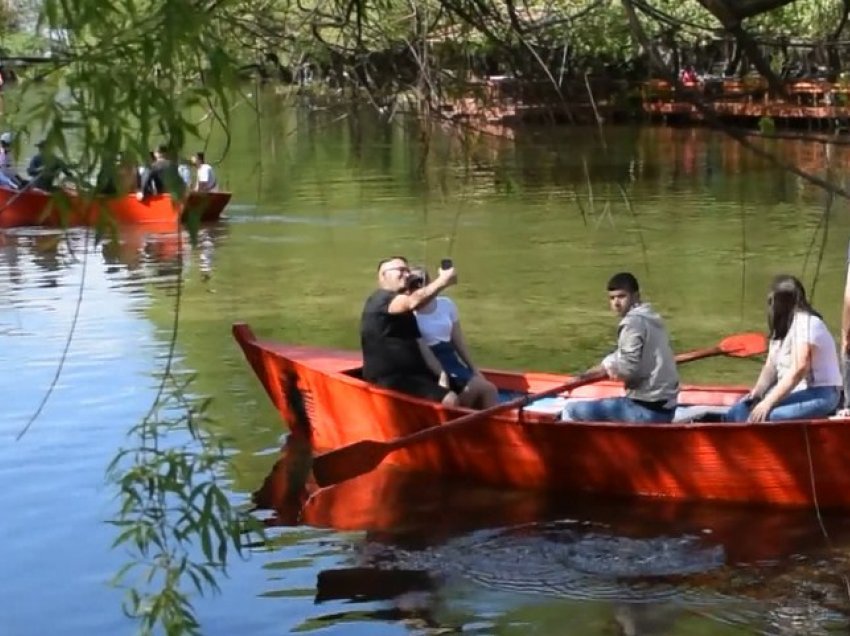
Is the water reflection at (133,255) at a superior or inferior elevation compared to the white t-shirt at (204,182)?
inferior

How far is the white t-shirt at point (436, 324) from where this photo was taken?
9852mm

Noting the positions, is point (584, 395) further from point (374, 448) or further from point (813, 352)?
point (813, 352)

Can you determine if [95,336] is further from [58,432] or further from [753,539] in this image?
[753,539]

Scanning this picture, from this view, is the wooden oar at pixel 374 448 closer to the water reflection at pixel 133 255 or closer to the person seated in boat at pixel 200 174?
the person seated in boat at pixel 200 174

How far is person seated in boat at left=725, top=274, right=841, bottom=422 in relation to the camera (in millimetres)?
8195

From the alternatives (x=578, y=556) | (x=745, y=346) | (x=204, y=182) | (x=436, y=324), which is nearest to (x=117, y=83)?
(x=204, y=182)

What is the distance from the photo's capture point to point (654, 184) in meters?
26.6

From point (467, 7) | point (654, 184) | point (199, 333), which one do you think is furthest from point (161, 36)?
point (654, 184)

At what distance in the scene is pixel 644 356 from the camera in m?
8.69

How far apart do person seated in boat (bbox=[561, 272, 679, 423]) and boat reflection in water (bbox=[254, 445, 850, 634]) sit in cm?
49

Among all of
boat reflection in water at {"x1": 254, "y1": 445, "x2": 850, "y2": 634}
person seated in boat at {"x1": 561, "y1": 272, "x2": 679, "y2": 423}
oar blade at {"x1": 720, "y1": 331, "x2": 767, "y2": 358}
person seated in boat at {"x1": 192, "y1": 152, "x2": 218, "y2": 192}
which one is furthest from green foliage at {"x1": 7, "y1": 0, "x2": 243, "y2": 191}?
oar blade at {"x1": 720, "y1": 331, "x2": 767, "y2": 358}

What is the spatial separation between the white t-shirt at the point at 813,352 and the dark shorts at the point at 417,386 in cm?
201

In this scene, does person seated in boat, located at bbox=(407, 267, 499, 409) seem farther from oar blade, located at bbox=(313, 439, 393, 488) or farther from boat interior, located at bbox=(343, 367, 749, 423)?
oar blade, located at bbox=(313, 439, 393, 488)

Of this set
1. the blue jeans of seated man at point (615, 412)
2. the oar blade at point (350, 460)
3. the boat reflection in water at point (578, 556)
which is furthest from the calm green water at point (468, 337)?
the blue jeans of seated man at point (615, 412)
